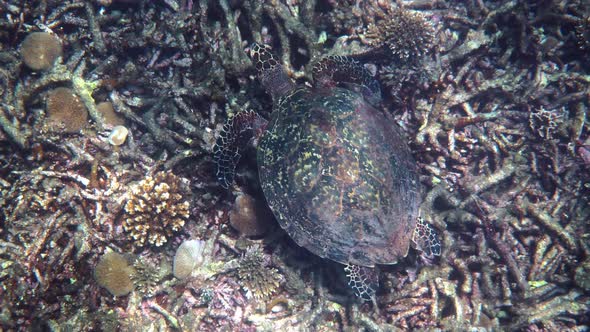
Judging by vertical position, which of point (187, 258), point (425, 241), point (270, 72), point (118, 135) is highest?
point (270, 72)

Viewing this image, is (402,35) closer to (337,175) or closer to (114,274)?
(337,175)

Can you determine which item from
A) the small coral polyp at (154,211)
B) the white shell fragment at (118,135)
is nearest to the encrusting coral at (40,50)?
the white shell fragment at (118,135)

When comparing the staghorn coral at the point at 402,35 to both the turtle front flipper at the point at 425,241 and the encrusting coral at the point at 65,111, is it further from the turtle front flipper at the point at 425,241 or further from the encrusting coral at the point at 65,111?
the encrusting coral at the point at 65,111

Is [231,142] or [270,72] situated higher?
[270,72]

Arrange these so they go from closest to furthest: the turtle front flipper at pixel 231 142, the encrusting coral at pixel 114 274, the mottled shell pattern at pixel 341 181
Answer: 1. the mottled shell pattern at pixel 341 181
2. the encrusting coral at pixel 114 274
3. the turtle front flipper at pixel 231 142

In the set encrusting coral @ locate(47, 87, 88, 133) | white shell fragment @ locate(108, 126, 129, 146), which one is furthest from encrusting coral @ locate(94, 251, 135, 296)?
encrusting coral @ locate(47, 87, 88, 133)

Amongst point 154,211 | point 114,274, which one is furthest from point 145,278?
point 154,211
